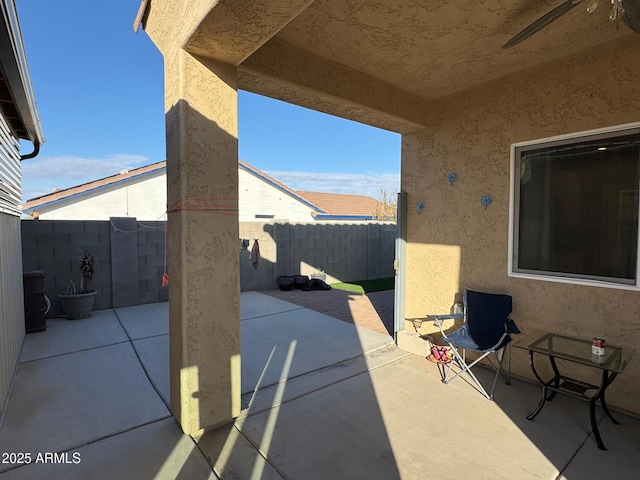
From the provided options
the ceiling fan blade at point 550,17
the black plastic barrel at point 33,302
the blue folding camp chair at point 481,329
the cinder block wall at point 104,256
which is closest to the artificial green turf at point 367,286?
the cinder block wall at point 104,256

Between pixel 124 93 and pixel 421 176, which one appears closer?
pixel 421 176

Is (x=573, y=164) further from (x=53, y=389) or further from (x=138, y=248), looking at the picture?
(x=138, y=248)

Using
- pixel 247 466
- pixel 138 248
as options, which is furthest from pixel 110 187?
pixel 247 466

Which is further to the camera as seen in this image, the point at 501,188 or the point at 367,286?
the point at 367,286

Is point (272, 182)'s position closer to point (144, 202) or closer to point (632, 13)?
point (144, 202)

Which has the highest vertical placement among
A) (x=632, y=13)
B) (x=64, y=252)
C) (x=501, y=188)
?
(x=632, y=13)

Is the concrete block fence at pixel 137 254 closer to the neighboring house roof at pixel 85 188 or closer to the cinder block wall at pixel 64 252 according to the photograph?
the cinder block wall at pixel 64 252

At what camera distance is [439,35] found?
2.65 m

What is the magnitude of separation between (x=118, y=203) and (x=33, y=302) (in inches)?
400

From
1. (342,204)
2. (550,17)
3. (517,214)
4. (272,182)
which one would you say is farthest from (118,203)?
(550,17)

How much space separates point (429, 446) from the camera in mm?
2289

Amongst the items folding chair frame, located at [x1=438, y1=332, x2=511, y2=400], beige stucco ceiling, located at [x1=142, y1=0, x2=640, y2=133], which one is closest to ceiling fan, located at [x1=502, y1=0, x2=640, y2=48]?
beige stucco ceiling, located at [x1=142, y1=0, x2=640, y2=133]

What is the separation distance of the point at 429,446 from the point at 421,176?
310 centimetres

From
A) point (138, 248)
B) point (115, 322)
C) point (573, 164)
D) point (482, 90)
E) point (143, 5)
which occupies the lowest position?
point (115, 322)
